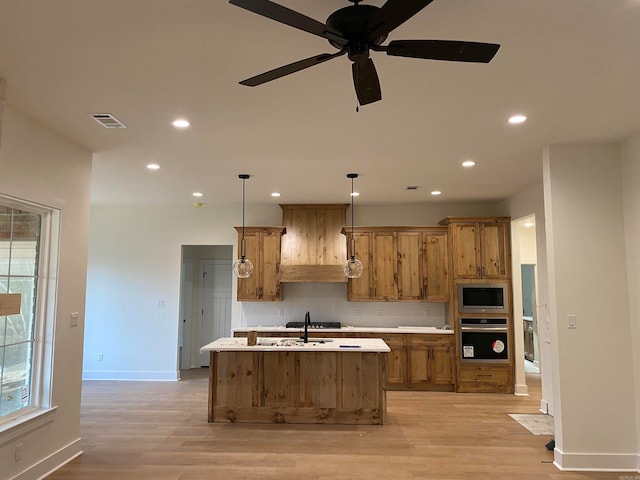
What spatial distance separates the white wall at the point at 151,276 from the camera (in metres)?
7.26

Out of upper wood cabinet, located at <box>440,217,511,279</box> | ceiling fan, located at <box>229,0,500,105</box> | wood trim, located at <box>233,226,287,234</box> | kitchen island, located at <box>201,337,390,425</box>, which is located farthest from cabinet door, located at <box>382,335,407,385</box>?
ceiling fan, located at <box>229,0,500,105</box>

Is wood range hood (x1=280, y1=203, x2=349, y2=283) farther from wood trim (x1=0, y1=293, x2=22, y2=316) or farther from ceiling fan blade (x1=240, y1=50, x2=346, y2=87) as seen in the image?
ceiling fan blade (x1=240, y1=50, x2=346, y2=87)

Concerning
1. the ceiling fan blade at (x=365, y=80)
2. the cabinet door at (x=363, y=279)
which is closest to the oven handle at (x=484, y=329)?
the cabinet door at (x=363, y=279)

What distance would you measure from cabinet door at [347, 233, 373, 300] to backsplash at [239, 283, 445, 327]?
0.31 metres

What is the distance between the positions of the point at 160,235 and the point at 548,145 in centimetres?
587

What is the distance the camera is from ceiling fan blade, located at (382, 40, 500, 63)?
1763mm

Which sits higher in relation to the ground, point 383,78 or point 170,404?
point 383,78

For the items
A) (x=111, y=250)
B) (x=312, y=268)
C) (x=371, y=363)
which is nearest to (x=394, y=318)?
(x=312, y=268)

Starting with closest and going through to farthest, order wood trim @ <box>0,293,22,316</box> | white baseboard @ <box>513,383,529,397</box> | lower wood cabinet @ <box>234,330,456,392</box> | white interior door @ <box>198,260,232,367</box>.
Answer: wood trim @ <box>0,293,22,316</box> → white baseboard @ <box>513,383,529,397</box> → lower wood cabinet @ <box>234,330,456,392</box> → white interior door @ <box>198,260,232,367</box>

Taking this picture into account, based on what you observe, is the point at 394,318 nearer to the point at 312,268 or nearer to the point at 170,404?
the point at 312,268

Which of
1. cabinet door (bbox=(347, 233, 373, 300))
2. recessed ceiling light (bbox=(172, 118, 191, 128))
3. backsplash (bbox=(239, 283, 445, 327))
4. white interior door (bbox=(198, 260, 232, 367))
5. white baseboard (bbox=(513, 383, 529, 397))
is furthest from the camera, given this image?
white interior door (bbox=(198, 260, 232, 367))

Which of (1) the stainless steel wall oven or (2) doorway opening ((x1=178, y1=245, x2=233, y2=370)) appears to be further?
(2) doorway opening ((x1=178, y1=245, x2=233, y2=370))

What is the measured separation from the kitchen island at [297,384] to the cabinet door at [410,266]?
2.05 m

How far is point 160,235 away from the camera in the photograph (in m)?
7.48
